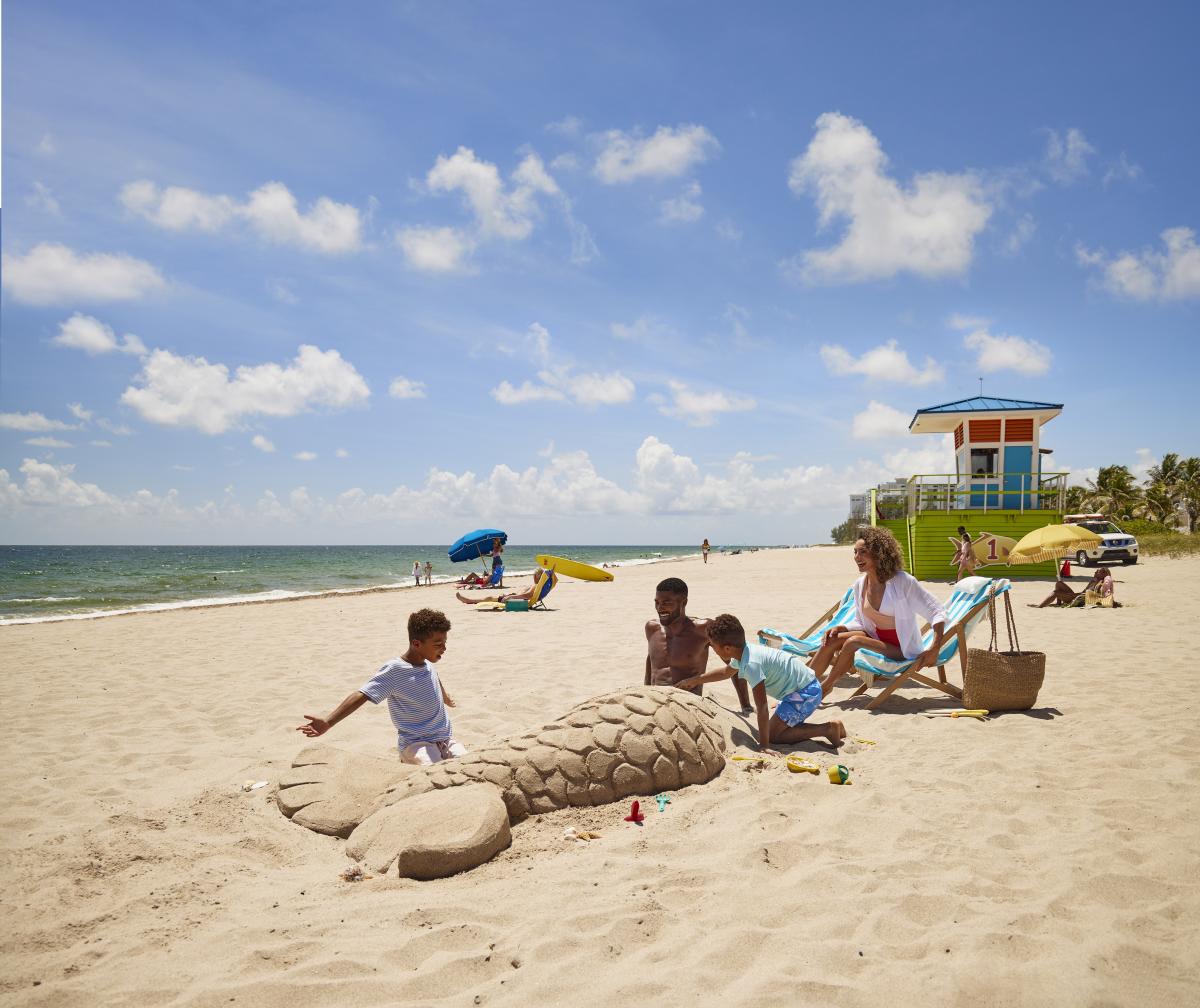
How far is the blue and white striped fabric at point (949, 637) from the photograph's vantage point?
5.89 metres

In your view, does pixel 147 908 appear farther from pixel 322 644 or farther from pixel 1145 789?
pixel 322 644

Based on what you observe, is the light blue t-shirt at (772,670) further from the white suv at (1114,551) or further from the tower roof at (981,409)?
the white suv at (1114,551)

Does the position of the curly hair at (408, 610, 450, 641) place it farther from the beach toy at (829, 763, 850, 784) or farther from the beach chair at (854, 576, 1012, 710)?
the beach chair at (854, 576, 1012, 710)

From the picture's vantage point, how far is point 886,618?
19.5 ft

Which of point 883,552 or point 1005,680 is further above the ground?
point 883,552

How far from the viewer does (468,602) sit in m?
16.3

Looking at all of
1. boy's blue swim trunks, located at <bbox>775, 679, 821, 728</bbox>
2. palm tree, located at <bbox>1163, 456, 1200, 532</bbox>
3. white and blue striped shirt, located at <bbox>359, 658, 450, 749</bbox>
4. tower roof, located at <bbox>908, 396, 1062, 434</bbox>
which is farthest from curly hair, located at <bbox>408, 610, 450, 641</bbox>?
palm tree, located at <bbox>1163, 456, 1200, 532</bbox>

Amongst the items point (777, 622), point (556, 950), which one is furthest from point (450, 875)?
point (777, 622)

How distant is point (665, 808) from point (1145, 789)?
2.65 metres

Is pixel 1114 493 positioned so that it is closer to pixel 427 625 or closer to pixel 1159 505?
pixel 1159 505

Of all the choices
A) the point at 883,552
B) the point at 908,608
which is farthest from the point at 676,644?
the point at 908,608

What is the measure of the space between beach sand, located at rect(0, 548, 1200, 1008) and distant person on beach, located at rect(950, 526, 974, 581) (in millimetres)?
10901

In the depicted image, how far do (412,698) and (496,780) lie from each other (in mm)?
890

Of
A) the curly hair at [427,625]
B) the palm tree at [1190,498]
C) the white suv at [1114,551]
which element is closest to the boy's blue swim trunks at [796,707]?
the curly hair at [427,625]
